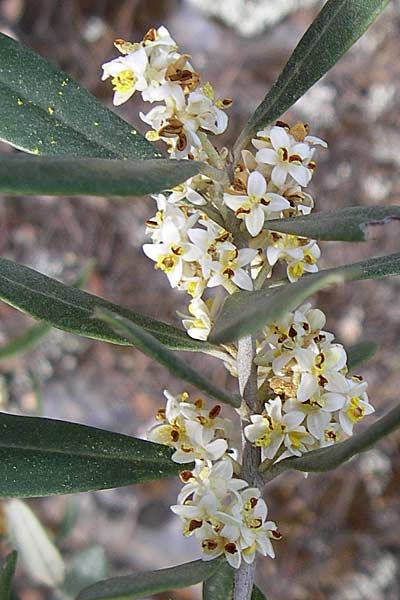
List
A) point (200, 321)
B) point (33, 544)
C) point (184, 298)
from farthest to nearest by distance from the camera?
point (184, 298), point (33, 544), point (200, 321)

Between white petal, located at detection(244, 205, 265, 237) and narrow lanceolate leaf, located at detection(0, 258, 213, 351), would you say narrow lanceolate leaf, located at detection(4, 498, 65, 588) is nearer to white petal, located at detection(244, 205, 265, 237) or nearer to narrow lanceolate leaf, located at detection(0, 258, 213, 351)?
narrow lanceolate leaf, located at detection(0, 258, 213, 351)

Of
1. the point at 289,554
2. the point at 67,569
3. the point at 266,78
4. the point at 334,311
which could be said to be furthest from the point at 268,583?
the point at 266,78

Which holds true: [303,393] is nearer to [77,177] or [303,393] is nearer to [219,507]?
[219,507]

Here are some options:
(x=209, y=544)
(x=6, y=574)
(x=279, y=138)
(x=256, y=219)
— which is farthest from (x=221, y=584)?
(x=279, y=138)

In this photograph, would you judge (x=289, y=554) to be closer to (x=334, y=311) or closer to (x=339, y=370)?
(x=334, y=311)

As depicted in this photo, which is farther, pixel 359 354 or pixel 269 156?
pixel 359 354
